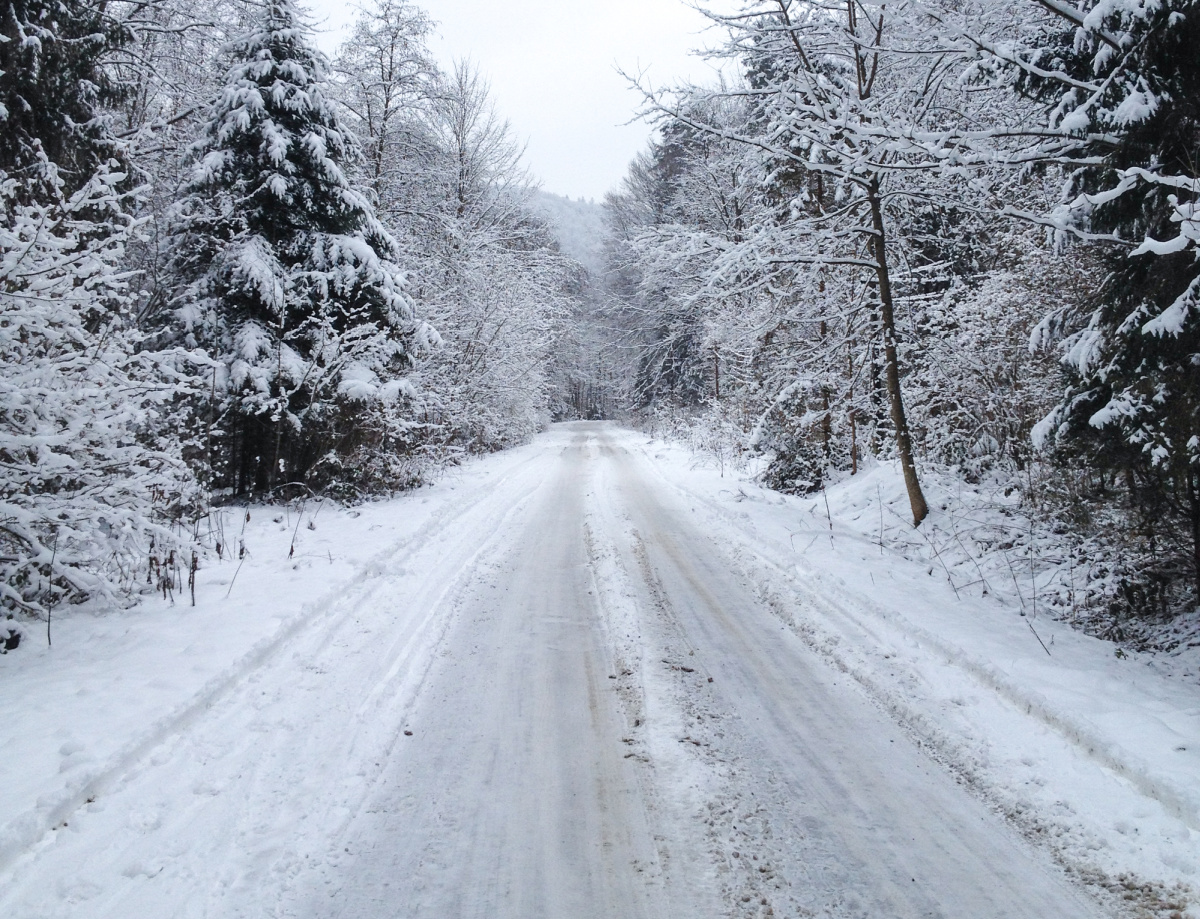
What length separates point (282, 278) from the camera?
1024cm

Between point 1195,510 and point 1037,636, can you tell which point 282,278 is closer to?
point 1037,636

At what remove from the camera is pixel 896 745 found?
12.1 ft

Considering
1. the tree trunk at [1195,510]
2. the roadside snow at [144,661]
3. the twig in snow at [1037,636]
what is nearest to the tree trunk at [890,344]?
the twig in snow at [1037,636]

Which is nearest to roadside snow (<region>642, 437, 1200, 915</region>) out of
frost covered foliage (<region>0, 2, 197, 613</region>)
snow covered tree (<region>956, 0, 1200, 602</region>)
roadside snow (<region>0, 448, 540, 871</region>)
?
snow covered tree (<region>956, 0, 1200, 602</region>)

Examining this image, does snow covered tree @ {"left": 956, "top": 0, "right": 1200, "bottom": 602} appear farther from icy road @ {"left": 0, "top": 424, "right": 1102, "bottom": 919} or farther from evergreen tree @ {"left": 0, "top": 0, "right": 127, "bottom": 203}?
evergreen tree @ {"left": 0, "top": 0, "right": 127, "bottom": 203}

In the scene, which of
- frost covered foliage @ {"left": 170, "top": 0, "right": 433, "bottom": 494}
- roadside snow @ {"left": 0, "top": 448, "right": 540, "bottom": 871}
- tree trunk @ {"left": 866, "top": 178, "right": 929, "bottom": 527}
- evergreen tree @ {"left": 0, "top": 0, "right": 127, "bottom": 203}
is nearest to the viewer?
roadside snow @ {"left": 0, "top": 448, "right": 540, "bottom": 871}

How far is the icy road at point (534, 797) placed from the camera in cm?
255

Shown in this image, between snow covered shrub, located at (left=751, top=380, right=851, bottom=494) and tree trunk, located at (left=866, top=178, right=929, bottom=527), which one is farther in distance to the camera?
snow covered shrub, located at (left=751, top=380, right=851, bottom=494)

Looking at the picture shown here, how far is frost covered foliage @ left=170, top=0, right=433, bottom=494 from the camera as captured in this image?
9.84 m

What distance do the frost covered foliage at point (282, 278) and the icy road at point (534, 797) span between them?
18.6ft

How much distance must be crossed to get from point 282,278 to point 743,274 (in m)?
7.30

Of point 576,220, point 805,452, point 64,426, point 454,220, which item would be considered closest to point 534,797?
point 64,426

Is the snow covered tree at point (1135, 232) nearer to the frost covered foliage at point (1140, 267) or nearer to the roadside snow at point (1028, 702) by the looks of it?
the frost covered foliage at point (1140, 267)

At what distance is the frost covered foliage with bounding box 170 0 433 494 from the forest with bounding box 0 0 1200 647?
63mm
